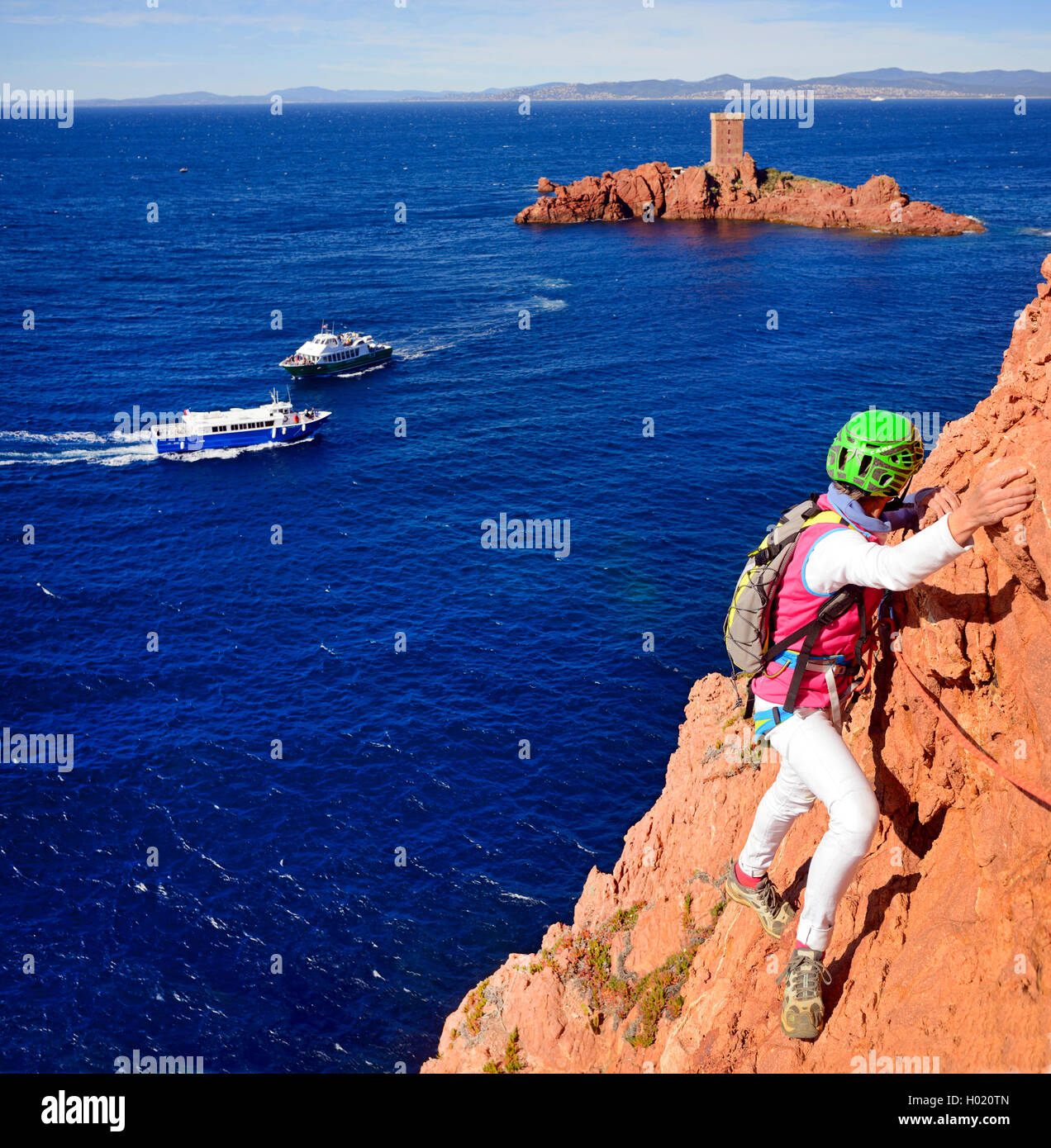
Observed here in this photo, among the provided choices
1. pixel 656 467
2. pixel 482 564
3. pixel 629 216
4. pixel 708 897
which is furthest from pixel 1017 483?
pixel 629 216

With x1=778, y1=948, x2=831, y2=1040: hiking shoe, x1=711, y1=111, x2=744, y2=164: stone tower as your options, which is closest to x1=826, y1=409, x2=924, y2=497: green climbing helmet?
x1=778, y1=948, x2=831, y2=1040: hiking shoe

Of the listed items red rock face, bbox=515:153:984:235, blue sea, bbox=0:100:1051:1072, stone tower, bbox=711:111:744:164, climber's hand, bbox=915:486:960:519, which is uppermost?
stone tower, bbox=711:111:744:164

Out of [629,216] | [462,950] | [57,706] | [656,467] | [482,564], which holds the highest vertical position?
[629,216]

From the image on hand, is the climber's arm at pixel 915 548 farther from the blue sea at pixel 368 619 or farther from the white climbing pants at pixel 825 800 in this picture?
the blue sea at pixel 368 619

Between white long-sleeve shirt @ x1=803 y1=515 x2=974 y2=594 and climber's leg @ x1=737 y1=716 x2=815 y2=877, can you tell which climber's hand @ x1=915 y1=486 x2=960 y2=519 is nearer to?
white long-sleeve shirt @ x1=803 y1=515 x2=974 y2=594

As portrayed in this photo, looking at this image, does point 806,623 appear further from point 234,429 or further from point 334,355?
point 334,355

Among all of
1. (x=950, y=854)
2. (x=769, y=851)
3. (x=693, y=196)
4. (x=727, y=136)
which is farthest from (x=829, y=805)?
(x=727, y=136)
